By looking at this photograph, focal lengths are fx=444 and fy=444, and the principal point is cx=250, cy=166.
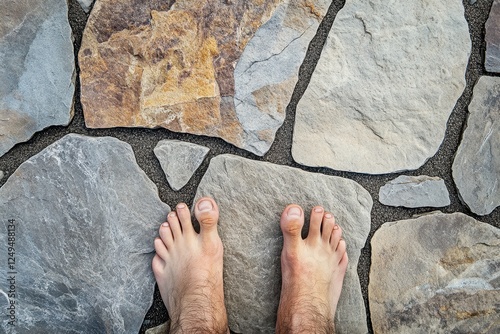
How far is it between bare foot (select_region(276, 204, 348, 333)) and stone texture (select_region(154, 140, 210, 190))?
27 centimetres

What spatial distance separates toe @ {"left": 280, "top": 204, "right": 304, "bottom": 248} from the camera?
1.14 meters

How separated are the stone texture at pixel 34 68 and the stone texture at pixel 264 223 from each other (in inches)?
16.7

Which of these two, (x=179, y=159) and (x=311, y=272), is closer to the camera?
(x=179, y=159)

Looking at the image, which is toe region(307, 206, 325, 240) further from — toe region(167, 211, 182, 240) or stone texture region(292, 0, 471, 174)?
toe region(167, 211, 182, 240)

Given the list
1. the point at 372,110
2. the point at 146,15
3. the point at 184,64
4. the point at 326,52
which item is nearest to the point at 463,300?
the point at 372,110

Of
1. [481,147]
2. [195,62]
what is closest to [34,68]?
[195,62]

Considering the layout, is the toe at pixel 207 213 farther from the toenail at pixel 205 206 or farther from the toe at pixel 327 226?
the toe at pixel 327 226

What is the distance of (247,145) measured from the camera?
1.15 m

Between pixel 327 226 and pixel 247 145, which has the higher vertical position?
pixel 247 145

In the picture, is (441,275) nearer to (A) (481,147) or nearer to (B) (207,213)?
(A) (481,147)

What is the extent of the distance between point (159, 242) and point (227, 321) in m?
0.28

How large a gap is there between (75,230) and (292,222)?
0.55 metres

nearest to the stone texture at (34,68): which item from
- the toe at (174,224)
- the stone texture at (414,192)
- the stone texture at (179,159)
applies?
the stone texture at (179,159)

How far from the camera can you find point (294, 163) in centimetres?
116
